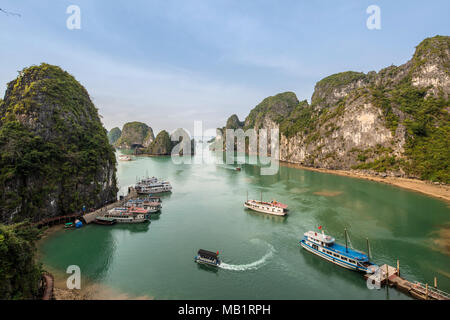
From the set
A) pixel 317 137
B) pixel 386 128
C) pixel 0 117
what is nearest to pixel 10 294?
pixel 0 117

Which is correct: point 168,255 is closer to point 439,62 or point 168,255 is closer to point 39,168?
point 39,168

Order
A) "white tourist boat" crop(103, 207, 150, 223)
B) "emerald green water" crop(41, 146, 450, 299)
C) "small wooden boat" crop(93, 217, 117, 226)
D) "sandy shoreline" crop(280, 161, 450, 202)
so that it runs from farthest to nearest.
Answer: "sandy shoreline" crop(280, 161, 450, 202) → "white tourist boat" crop(103, 207, 150, 223) → "small wooden boat" crop(93, 217, 117, 226) → "emerald green water" crop(41, 146, 450, 299)

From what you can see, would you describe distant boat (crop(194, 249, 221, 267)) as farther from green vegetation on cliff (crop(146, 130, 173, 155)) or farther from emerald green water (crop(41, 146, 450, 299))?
green vegetation on cliff (crop(146, 130, 173, 155))

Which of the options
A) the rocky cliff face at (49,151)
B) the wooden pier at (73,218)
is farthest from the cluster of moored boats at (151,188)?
the wooden pier at (73,218)

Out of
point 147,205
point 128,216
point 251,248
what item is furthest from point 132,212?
point 251,248

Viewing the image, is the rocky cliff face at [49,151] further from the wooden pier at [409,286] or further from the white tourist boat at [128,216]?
the wooden pier at [409,286]

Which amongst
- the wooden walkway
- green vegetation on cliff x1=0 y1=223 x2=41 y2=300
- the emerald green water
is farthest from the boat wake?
green vegetation on cliff x1=0 y1=223 x2=41 y2=300
